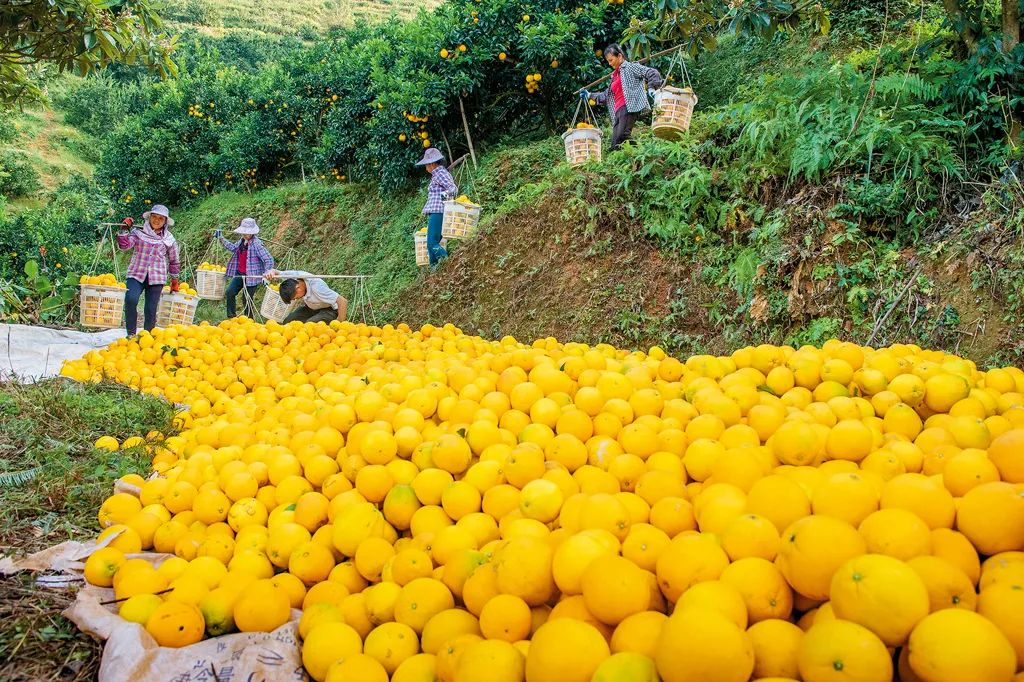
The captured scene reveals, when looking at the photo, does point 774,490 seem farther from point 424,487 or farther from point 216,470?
point 216,470

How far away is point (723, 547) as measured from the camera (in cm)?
144

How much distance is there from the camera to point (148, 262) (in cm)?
849

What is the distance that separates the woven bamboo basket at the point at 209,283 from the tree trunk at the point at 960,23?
10814 mm

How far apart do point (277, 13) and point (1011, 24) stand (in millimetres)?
54770

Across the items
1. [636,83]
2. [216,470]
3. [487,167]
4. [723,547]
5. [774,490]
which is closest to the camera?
[723,547]

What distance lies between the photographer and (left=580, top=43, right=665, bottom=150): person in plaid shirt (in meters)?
8.11

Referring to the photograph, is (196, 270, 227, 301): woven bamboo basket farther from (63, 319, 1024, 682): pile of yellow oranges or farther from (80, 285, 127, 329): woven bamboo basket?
(63, 319, 1024, 682): pile of yellow oranges

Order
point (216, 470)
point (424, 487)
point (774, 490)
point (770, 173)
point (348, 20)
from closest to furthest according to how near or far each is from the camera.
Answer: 1. point (774, 490)
2. point (424, 487)
3. point (216, 470)
4. point (770, 173)
5. point (348, 20)

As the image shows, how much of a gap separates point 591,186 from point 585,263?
95 centimetres

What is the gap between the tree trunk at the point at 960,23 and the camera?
4.84m

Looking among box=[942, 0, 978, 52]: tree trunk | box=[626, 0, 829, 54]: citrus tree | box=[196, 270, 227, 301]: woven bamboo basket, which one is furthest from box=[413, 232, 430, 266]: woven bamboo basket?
box=[942, 0, 978, 52]: tree trunk

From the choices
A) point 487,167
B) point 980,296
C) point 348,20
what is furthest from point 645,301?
point 348,20

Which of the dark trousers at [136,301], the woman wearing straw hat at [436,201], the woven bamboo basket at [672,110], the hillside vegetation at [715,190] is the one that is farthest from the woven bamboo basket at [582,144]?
the dark trousers at [136,301]

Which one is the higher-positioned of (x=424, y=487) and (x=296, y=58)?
(x=296, y=58)
